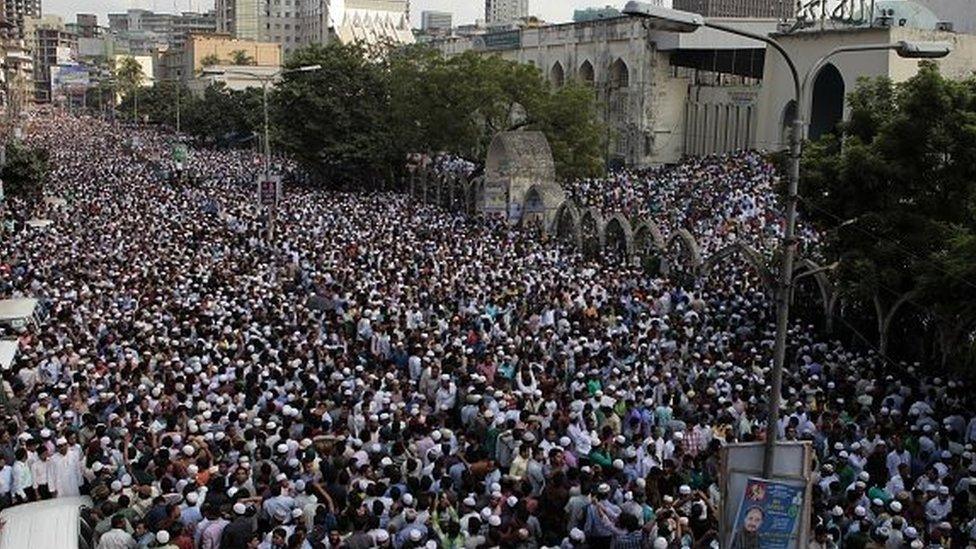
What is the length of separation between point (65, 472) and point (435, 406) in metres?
4.20

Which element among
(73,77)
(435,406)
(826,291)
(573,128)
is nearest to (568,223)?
(573,128)

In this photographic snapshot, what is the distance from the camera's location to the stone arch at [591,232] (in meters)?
24.9

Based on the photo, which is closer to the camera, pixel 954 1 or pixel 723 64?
pixel 954 1

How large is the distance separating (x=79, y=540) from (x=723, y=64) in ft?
152

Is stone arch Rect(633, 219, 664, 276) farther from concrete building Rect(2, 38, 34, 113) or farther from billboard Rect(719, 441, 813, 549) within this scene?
concrete building Rect(2, 38, 34, 113)

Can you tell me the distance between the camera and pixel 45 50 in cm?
17012

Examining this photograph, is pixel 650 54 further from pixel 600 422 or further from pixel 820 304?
pixel 600 422

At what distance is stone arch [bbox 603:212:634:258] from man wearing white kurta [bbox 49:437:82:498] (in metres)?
15.2

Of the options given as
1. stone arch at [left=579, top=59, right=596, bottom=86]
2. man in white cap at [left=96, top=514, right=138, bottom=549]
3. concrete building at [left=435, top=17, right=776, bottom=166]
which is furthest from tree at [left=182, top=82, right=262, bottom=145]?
man in white cap at [left=96, top=514, right=138, bottom=549]

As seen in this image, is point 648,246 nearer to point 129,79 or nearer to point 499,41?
point 499,41

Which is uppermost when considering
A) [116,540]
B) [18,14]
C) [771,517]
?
[18,14]

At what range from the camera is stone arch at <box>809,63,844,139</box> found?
36.9 m

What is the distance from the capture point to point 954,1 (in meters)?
43.8

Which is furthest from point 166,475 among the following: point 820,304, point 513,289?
point 820,304
